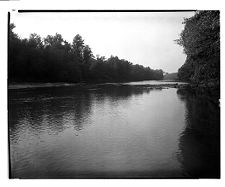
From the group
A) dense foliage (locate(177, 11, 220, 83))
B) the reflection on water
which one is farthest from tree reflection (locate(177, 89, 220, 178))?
dense foliage (locate(177, 11, 220, 83))

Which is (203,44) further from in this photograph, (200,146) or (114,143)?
(114,143)

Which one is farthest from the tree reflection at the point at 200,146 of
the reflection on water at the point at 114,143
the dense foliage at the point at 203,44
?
the dense foliage at the point at 203,44

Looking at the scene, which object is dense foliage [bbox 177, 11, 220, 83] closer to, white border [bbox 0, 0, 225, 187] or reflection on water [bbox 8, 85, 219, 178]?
reflection on water [bbox 8, 85, 219, 178]

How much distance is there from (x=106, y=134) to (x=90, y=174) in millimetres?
3495

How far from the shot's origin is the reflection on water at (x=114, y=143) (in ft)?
22.4

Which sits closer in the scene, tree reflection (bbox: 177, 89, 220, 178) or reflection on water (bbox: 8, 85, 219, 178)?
tree reflection (bbox: 177, 89, 220, 178)

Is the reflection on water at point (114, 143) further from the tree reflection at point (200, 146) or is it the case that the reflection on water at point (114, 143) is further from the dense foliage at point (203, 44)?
the dense foliage at point (203, 44)

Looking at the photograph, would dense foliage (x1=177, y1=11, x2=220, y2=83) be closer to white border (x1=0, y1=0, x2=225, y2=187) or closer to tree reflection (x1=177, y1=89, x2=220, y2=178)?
tree reflection (x1=177, y1=89, x2=220, y2=178)

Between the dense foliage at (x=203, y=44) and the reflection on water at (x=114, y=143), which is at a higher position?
the dense foliage at (x=203, y=44)

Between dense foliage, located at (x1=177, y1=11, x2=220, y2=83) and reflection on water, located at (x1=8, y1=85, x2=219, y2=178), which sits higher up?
dense foliage, located at (x1=177, y1=11, x2=220, y2=83)

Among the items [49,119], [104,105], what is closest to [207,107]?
[104,105]

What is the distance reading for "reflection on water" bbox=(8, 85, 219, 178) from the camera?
6.82 metres
